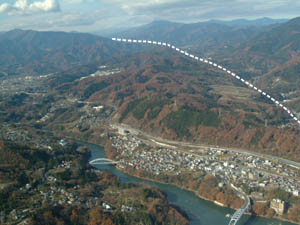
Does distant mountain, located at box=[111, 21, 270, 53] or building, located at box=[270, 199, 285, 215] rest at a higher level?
distant mountain, located at box=[111, 21, 270, 53]

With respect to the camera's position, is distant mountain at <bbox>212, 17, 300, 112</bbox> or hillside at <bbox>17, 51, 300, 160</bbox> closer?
hillside at <bbox>17, 51, 300, 160</bbox>

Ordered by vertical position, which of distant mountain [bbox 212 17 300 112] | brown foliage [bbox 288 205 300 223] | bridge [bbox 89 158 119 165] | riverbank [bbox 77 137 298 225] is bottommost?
bridge [bbox 89 158 119 165]

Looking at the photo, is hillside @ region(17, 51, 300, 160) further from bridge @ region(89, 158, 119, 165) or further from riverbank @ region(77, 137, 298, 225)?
riverbank @ region(77, 137, 298, 225)

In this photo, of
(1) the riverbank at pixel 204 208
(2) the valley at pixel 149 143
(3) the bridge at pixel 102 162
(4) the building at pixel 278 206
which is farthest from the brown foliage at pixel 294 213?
(3) the bridge at pixel 102 162

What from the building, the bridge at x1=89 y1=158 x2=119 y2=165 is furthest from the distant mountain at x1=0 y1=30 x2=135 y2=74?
the building

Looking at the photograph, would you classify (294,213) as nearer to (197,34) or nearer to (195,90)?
(195,90)

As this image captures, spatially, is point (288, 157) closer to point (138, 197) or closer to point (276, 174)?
point (276, 174)

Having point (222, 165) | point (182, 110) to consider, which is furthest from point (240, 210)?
point (182, 110)

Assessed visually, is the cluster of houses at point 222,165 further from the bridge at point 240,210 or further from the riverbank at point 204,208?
the riverbank at point 204,208

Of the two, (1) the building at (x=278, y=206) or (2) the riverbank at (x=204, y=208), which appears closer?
(2) the riverbank at (x=204, y=208)
